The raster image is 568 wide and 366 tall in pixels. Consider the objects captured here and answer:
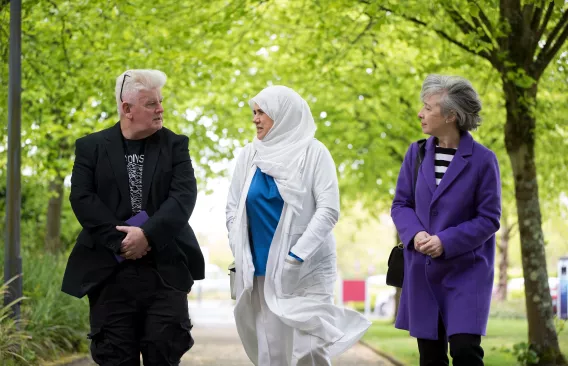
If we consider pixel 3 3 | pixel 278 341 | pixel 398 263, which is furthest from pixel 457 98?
pixel 3 3

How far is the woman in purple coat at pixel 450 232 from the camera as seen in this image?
6.12 metres

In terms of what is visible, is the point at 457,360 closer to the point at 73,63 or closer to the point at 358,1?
the point at 358,1

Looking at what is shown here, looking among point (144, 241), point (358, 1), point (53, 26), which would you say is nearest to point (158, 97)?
point (144, 241)

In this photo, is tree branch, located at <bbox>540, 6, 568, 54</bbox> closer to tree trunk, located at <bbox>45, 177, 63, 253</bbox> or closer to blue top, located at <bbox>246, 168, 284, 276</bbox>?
blue top, located at <bbox>246, 168, 284, 276</bbox>

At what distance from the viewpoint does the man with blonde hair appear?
5883mm

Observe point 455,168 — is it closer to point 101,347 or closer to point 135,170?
point 135,170

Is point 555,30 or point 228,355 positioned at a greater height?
point 555,30

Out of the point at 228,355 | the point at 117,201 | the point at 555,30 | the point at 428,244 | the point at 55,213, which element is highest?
the point at 555,30

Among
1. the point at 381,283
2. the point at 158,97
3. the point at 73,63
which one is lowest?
the point at 381,283

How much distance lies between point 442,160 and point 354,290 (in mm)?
27507

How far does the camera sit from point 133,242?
5754mm

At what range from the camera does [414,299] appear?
6.31 metres

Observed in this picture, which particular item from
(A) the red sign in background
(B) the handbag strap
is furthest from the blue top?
(A) the red sign in background

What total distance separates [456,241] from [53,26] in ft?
31.8
